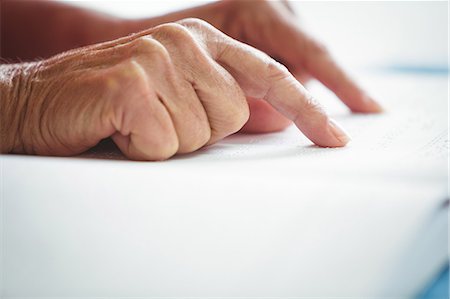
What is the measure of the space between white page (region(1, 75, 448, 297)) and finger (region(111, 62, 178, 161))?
4 cm

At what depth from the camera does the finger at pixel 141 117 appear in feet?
1.71

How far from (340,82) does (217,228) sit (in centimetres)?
56

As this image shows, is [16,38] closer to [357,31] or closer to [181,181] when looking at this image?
[181,181]

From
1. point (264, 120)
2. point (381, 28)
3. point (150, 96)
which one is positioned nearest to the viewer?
point (150, 96)

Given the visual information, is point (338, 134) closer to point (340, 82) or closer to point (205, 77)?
point (205, 77)

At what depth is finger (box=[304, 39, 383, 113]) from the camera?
2.82ft

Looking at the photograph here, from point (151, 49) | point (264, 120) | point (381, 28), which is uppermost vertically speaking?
point (151, 49)

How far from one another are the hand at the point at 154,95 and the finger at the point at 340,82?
261mm

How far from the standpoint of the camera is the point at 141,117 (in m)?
0.52

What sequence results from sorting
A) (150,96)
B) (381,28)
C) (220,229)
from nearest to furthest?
(220,229), (150,96), (381,28)

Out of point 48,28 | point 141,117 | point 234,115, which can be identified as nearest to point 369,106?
point 234,115

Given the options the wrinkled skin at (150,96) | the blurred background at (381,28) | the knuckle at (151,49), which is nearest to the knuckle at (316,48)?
the wrinkled skin at (150,96)

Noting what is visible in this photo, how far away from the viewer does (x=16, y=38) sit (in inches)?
43.9

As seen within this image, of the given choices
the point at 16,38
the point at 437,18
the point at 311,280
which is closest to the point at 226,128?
the point at 311,280
